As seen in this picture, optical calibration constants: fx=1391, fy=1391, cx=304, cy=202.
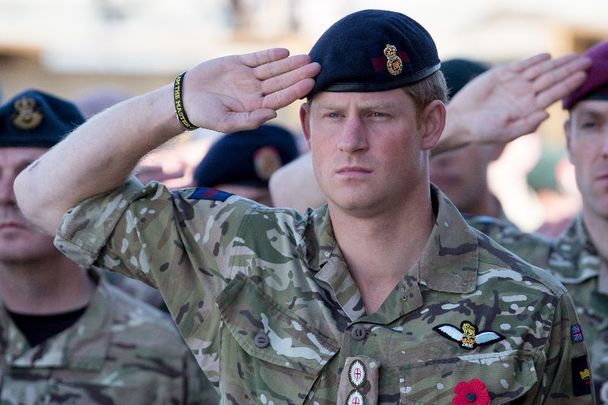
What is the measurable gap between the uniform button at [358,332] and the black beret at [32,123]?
1.98m

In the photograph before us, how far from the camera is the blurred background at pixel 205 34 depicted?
23.0 m

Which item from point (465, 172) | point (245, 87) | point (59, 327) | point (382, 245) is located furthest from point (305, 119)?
point (465, 172)

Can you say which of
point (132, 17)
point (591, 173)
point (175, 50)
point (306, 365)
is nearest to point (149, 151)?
point (306, 365)

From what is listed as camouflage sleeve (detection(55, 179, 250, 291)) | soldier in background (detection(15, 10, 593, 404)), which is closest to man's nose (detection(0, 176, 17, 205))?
soldier in background (detection(15, 10, 593, 404))

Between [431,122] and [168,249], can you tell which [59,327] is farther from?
[431,122]

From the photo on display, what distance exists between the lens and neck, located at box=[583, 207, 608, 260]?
214 inches

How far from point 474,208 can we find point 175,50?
62.8 ft

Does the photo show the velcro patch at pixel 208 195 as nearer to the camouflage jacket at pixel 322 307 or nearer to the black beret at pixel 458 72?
the camouflage jacket at pixel 322 307

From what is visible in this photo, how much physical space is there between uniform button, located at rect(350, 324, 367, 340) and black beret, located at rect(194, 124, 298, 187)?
9.66 ft

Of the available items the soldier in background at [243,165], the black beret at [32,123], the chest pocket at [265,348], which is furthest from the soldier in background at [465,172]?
the chest pocket at [265,348]

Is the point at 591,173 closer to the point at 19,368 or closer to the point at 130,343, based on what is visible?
the point at 130,343

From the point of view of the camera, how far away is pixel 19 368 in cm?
545

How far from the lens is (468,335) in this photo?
3.94 meters

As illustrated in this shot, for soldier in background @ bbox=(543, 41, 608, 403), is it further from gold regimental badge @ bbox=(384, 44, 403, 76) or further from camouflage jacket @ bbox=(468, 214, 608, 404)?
gold regimental badge @ bbox=(384, 44, 403, 76)
